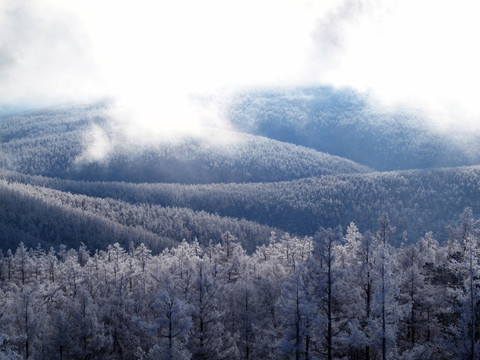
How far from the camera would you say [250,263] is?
254 ft

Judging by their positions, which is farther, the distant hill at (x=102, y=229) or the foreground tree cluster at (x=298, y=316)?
the distant hill at (x=102, y=229)

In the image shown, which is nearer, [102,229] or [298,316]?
[298,316]

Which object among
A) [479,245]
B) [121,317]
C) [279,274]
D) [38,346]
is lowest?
[38,346]

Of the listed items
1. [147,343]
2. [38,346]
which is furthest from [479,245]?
[38,346]

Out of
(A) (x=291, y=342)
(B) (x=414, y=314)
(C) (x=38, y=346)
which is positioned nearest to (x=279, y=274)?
(B) (x=414, y=314)

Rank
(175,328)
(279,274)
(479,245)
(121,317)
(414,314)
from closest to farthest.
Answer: (175,328), (479,245), (414,314), (121,317), (279,274)

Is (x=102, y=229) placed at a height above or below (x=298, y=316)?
above

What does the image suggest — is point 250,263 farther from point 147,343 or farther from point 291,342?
point 291,342

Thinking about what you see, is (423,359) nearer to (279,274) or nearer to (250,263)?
(279,274)

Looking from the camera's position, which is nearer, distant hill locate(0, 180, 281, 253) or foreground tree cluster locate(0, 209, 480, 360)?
foreground tree cluster locate(0, 209, 480, 360)

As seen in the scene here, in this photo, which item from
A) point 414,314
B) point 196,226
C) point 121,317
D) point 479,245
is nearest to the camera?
point 479,245

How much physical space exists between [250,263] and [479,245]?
41806 mm

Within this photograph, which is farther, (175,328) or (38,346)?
A: (38,346)

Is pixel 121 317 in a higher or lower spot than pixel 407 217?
lower
